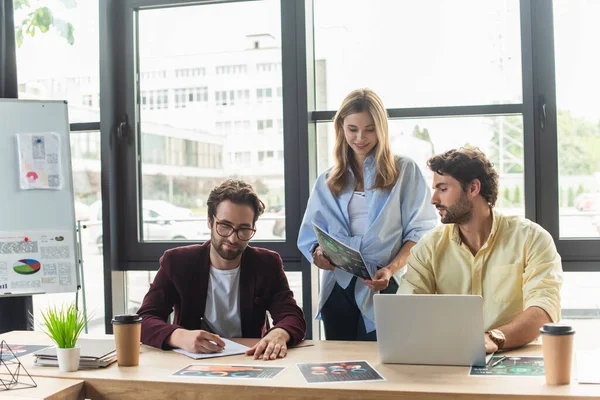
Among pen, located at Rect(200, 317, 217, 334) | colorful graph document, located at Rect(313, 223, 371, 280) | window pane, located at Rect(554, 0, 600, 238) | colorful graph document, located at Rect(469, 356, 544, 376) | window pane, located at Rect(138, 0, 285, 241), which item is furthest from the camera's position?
window pane, located at Rect(138, 0, 285, 241)

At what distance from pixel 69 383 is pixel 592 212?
250 centimetres

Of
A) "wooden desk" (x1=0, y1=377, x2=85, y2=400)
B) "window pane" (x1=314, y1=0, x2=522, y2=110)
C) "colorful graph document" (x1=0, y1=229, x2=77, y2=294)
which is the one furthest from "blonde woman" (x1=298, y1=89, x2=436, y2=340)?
"colorful graph document" (x1=0, y1=229, x2=77, y2=294)

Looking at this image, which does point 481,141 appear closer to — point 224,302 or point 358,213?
point 358,213

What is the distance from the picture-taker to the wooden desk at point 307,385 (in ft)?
5.11

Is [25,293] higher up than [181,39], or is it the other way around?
[181,39]

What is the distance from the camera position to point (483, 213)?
7.86 ft

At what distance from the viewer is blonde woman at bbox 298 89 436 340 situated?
276cm

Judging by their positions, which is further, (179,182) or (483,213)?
(179,182)

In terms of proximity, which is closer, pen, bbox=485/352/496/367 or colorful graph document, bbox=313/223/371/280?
pen, bbox=485/352/496/367

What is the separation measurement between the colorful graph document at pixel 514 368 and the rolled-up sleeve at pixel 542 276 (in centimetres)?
26

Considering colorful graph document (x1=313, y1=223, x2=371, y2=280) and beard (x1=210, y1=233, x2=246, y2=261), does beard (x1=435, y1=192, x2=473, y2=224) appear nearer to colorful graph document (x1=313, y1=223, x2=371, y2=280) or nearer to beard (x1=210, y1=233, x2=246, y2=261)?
colorful graph document (x1=313, y1=223, x2=371, y2=280)

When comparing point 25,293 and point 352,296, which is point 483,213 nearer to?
point 352,296

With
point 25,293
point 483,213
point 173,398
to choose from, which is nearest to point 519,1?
point 483,213

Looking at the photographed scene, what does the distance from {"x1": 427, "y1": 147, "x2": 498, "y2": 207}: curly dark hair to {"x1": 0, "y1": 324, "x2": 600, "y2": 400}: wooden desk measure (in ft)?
2.05
